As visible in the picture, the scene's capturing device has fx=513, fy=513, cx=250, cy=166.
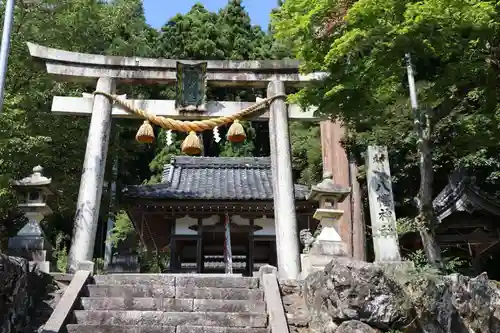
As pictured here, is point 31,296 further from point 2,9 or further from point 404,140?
point 404,140

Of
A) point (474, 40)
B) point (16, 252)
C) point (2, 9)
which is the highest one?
point (2, 9)

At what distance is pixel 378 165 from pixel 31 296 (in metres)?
5.81

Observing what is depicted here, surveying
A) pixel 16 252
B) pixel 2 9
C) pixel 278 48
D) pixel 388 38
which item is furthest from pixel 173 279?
pixel 278 48

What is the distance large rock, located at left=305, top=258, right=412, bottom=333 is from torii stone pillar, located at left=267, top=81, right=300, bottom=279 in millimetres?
2792

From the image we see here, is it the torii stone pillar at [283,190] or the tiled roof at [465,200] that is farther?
the tiled roof at [465,200]

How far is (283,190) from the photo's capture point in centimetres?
1026

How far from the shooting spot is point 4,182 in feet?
36.0

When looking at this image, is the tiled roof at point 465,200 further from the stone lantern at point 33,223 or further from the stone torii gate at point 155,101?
the stone lantern at point 33,223

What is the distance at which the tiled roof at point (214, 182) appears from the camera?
13.8 metres

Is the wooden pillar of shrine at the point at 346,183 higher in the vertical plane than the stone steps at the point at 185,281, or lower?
higher

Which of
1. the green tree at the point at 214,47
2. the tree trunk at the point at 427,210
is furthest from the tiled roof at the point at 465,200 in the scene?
the green tree at the point at 214,47

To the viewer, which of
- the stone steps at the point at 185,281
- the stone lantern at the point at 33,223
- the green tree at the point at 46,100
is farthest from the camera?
the green tree at the point at 46,100

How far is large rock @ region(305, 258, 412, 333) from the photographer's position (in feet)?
20.7

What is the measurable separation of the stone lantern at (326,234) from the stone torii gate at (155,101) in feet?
3.48
